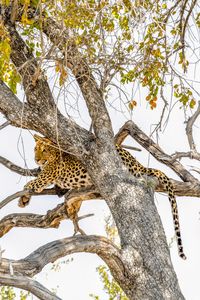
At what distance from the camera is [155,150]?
30.4ft

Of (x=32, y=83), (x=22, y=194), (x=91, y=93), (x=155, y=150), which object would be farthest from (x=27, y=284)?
(x=155, y=150)

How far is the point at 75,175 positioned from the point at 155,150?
0.96m

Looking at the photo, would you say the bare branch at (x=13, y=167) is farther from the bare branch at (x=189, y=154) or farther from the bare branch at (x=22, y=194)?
the bare branch at (x=189, y=154)

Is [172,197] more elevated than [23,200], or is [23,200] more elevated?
[172,197]

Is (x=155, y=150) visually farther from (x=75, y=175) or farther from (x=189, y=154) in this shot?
(x=189, y=154)

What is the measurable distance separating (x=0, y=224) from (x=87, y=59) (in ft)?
6.60

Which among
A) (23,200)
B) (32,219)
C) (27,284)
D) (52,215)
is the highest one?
(23,200)

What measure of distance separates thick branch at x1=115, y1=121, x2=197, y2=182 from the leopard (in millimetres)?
159

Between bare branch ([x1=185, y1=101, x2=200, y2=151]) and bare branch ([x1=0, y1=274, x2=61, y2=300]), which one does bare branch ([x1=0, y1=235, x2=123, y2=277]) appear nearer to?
bare branch ([x1=0, y1=274, x2=61, y2=300])

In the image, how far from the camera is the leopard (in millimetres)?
9039

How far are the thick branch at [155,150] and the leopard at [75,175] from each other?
0.16 metres

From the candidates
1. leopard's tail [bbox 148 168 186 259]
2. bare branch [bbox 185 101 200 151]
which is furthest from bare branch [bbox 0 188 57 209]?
bare branch [bbox 185 101 200 151]

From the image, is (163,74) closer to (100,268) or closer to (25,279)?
(25,279)

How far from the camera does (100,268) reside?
49.7 feet
